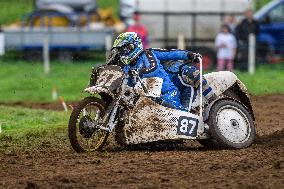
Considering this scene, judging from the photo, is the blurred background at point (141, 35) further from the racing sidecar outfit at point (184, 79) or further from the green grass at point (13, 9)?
the racing sidecar outfit at point (184, 79)

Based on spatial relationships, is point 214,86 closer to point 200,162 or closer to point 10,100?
point 200,162

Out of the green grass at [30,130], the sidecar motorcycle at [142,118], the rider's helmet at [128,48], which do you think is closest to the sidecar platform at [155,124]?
the sidecar motorcycle at [142,118]

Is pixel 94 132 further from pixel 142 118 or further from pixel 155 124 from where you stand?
pixel 155 124

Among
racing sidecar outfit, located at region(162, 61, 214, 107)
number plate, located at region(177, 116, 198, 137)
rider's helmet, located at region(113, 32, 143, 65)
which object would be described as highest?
rider's helmet, located at region(113, 32, 143, 65)

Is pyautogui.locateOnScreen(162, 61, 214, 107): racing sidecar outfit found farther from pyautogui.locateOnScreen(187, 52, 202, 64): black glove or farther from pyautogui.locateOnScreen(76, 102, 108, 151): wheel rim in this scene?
pyautogui.locateOnScreen(76, 102, 108, 151): wheel rim

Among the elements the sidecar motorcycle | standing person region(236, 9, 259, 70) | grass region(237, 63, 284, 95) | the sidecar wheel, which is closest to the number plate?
the sidecar motorcycle

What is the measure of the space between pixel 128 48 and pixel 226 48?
17896 millimetres

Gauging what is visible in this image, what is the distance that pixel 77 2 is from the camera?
41.5 meters

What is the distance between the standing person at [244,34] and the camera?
1266 inches

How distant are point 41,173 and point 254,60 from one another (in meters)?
21.1

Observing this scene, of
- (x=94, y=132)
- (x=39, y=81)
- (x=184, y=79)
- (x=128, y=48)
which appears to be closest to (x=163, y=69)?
(x=184, y=79)

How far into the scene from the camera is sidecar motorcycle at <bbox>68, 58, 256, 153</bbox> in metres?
13.8

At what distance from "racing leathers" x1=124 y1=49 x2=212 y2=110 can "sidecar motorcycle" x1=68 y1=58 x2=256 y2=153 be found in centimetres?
11

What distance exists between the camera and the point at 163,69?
14406 millimetres
